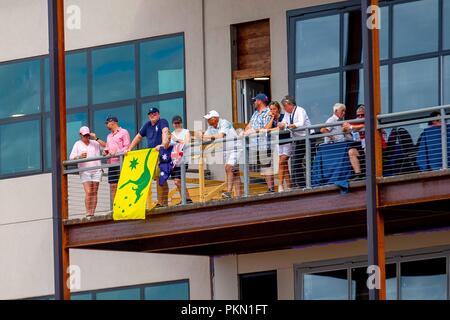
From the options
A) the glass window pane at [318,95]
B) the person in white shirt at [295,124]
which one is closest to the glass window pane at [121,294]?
the glass window pane at [318,95]

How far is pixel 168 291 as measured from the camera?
3120 cm

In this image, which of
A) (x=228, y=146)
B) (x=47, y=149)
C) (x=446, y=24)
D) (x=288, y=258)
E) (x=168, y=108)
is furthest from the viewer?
(x=47, y=149)

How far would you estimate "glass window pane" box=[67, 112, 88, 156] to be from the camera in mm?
32562

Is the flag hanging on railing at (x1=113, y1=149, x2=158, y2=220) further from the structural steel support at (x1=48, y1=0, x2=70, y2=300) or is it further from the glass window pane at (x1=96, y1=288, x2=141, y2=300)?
the glass window pane at (x1=96, y1=288, x2=141, y2=300)

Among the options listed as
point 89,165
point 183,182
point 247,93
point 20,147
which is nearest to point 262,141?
point 183,182

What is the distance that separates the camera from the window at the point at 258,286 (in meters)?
30.2

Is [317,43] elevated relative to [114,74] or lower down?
elevated

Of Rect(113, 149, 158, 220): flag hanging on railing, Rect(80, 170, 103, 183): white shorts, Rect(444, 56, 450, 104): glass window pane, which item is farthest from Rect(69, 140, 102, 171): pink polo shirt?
Rect(444, 56, 450, 104): glass window pane

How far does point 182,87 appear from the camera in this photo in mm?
31609

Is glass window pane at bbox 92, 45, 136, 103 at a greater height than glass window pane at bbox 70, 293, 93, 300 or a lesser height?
greater

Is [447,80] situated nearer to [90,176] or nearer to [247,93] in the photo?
[247,93]

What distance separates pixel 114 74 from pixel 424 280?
7298 mm

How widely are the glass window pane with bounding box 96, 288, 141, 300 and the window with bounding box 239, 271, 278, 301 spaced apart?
6.59 ft
